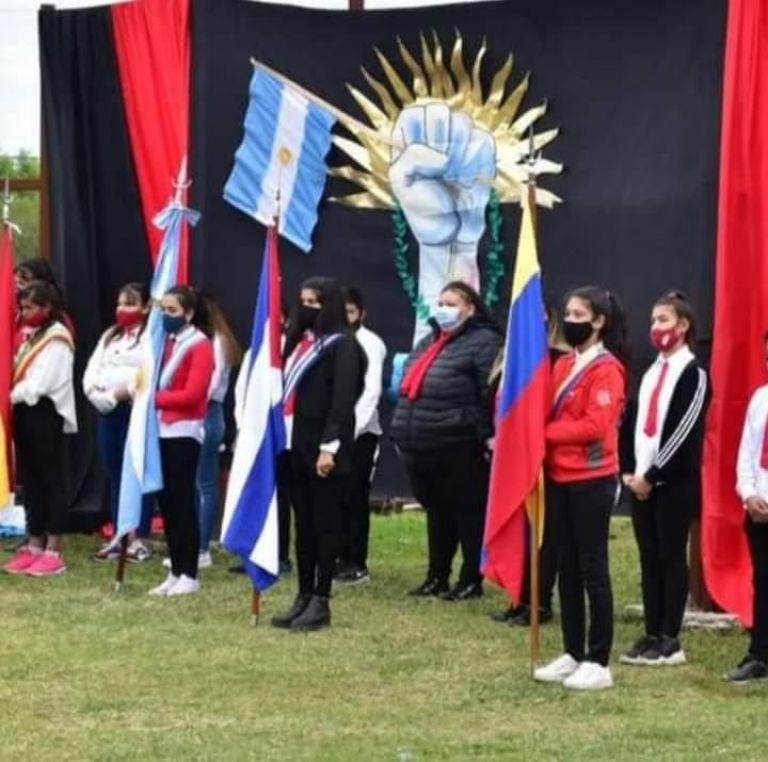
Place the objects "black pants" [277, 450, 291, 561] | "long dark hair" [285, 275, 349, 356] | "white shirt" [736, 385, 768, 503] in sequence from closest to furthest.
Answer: "white shirt" [736, 385, 768, 503] < "long dark hair" [285, 275, 349, 356] < "black pants" [277, 450, 291, 561]

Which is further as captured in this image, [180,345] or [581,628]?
[180,345]

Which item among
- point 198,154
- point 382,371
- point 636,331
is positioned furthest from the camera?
point 198,154

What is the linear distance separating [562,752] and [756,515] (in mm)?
1473

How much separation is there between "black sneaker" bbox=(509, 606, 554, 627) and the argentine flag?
2.62 meters

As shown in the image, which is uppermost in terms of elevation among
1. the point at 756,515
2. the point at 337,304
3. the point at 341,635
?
the point at 337,304

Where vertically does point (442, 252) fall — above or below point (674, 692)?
above

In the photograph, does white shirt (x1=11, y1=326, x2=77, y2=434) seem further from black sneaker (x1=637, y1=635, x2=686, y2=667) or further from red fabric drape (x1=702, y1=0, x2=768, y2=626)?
black sneaker (x1=637, y1=635, x2=686, y2=667)

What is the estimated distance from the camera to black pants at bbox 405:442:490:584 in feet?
28.0

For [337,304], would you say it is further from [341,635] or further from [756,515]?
[756,515]

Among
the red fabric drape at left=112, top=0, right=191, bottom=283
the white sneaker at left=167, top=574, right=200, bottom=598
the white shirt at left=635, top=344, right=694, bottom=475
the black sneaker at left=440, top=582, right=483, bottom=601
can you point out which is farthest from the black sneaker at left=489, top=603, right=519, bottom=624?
the red fabric drape at left=112, top=0, right=191, bottom=283

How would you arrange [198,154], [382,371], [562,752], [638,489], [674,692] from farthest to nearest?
[198,154]
[382,371]
[638,489]
[674,692]
[562,752]

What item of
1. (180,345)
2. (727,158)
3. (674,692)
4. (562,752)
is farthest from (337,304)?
(562,752)

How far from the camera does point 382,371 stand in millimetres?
9383

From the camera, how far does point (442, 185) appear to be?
9.52 m
